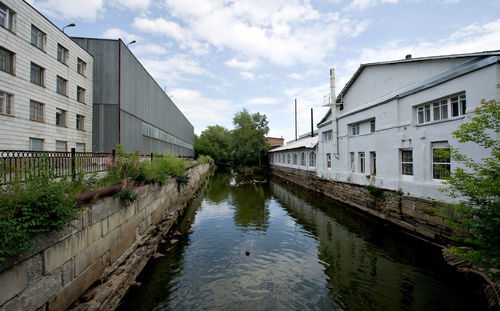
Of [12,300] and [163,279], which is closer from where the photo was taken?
[12,300]

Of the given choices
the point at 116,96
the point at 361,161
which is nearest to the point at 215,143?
the point at 116,96

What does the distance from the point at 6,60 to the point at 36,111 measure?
9.70ft

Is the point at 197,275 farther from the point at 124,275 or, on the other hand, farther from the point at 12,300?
the point at 12,300

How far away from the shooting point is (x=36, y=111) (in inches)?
553

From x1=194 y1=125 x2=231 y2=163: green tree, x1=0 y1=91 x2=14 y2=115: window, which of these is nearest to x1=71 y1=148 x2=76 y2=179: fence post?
x1=0 y1=91 x2=14 y2=115: window

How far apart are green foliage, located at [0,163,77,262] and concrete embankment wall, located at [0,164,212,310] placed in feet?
0.68

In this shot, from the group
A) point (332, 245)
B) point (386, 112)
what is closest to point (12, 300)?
point (332, 245)

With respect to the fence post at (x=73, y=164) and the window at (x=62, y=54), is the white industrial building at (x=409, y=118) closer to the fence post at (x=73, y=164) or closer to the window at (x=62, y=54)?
the fence post at (x=73, y=164)

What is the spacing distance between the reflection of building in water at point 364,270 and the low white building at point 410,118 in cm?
306

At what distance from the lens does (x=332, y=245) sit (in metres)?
9.02

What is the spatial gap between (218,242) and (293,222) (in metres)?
4.61

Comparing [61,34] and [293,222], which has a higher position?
[61,34]

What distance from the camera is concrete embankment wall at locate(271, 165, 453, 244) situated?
28.4 ft

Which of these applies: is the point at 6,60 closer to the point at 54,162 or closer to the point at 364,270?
the point at 54,162
